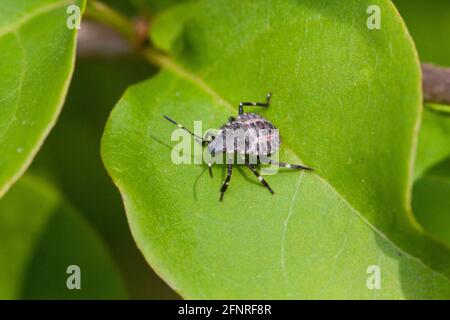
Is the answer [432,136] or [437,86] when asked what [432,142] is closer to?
[432,136]

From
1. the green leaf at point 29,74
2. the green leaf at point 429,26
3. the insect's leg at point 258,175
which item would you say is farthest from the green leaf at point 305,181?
the green leaf at point 429,26

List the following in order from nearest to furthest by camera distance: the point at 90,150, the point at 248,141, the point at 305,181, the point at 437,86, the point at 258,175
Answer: the point at 305,181
the point at 437,86
the point at 258,175
the point at 248,141
the point at 90,150

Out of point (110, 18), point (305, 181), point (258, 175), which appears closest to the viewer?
point (305, 181)

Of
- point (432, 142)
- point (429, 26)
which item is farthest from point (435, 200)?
point (429, 26)

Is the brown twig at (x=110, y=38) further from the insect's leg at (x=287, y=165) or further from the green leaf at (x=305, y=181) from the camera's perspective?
the insect's leg at (x=287, y=165)

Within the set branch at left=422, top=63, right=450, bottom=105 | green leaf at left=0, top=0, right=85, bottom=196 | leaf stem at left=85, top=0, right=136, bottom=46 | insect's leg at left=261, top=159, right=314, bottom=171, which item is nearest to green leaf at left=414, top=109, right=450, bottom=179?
branch at left=422, top=63, right=450, bottom=105

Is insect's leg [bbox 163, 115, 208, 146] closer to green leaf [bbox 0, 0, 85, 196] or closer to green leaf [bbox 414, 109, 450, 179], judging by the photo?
green leaf [bbox 0, 0, 85, 196]

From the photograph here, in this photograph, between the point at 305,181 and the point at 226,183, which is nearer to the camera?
the point at 305,181
